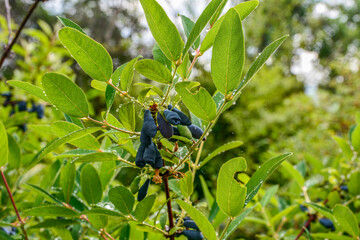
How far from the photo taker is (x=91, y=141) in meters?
0.54

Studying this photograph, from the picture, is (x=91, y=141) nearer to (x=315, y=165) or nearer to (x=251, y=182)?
(x=251, y=182)

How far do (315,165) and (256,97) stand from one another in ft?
11.7

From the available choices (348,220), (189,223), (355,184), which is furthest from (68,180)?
(355,184)

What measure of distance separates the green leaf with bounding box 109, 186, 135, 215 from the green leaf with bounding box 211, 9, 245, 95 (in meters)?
0.22

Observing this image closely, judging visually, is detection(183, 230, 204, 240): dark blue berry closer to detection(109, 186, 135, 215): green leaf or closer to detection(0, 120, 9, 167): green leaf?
detection(109, 186, 135, 215): green leaf

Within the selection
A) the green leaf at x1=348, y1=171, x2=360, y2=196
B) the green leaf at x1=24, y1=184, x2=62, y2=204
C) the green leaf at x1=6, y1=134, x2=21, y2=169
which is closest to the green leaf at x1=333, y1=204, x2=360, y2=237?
Result: the green leaf at x1=348, y1=171, x2=360, y2=196

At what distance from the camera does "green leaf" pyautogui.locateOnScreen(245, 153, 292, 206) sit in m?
0.46

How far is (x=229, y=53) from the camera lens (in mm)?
402

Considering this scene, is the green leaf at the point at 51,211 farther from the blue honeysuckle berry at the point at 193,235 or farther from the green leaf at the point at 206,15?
the green leaf at the point at 206,15

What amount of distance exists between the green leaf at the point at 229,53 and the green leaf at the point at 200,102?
2 cm

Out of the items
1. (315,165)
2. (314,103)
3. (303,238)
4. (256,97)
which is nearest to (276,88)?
(256,97)

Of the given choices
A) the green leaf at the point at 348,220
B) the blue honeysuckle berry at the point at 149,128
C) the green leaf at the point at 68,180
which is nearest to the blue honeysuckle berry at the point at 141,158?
the blue honeysuckle berry at the point at 149,128

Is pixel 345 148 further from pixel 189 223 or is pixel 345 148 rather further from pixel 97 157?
pixel 97 157

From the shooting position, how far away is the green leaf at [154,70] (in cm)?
45
